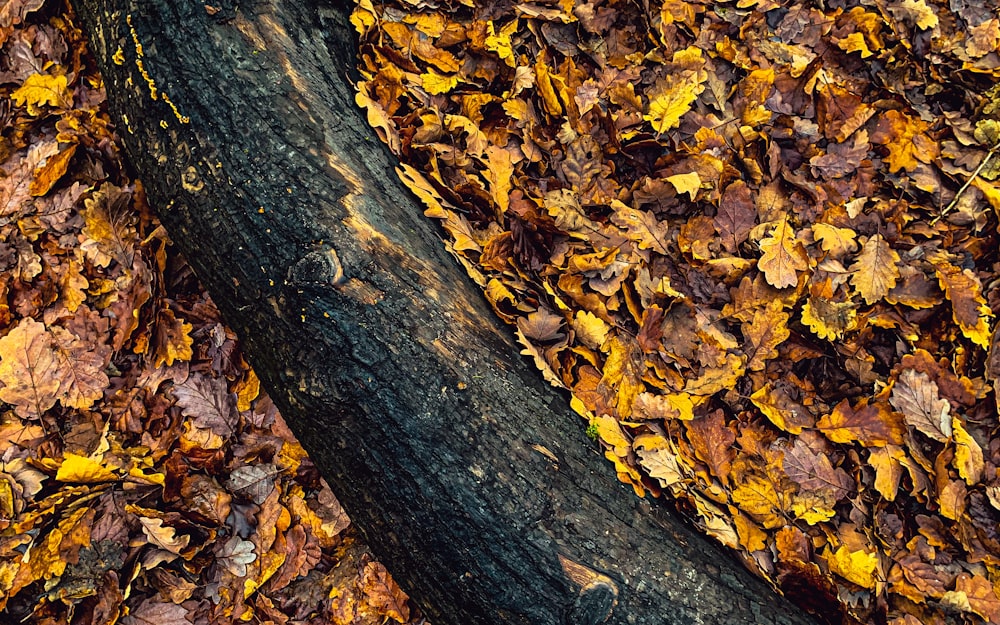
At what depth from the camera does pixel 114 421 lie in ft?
7.04

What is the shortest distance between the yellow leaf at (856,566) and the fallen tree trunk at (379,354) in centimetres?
27

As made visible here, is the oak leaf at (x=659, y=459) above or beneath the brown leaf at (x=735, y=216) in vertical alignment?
beneath

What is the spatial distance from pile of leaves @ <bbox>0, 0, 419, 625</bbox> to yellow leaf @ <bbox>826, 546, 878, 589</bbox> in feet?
4.85

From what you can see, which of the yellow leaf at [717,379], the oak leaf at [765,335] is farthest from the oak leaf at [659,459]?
the oak leaf at [765,335]

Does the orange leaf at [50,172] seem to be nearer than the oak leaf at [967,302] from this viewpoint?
No

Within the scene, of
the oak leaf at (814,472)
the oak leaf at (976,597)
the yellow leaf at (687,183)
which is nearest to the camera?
the oak leaf at (976,597)

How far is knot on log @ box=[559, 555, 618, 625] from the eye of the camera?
163cm

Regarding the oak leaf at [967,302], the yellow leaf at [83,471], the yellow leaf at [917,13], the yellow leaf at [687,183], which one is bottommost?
the yellow leaf at [83,471]

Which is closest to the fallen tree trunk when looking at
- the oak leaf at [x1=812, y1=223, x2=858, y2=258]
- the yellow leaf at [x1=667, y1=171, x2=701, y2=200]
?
the yellow leaf at [x1=667, y1=171, x2=701, y2=200]

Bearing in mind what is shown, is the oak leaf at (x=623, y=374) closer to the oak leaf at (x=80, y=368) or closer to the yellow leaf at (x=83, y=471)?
the yellow leaf at (x=83, y=471)

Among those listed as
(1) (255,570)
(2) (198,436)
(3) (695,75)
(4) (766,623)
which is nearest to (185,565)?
(1) (255,570)

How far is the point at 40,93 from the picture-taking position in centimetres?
240

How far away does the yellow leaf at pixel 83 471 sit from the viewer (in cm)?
195

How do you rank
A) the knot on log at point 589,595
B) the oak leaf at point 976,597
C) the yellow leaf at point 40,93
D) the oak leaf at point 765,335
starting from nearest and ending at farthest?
the knot on log at point 589,595, the oak leaf at point 976,597, the oak leaf at point 765,335, the yellow leaf at point 40,93
